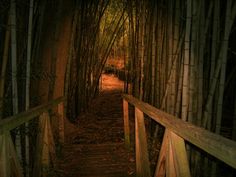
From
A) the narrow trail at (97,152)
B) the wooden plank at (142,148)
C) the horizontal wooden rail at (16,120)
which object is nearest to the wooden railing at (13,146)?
the horizontal wooden rail at (16,120)

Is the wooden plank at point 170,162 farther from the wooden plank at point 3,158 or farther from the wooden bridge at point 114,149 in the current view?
the wooden plank at point 3,158

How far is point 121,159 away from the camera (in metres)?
3.49

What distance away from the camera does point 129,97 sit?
3.16m

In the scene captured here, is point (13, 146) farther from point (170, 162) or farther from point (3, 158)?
point (170, 162)

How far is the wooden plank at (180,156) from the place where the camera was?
4.35ft

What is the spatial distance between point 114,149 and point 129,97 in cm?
97

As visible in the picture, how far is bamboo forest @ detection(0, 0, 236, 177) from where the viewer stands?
1.73 meters

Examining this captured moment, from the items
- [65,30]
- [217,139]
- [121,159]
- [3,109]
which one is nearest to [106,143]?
[121,159]

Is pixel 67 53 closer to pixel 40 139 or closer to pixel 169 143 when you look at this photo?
pixel 40 139

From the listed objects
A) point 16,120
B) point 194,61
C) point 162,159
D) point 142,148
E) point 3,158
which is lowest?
point 142,148

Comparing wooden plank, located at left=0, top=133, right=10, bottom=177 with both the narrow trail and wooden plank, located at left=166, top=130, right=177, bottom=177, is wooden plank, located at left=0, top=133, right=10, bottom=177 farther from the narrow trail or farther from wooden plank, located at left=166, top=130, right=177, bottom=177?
the narrow trail

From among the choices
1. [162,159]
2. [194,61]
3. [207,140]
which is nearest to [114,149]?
[194,61]

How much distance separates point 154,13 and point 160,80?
0.94 metres

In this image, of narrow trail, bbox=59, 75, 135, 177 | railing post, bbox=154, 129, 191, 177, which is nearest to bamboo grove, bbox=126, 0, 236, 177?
railing post, bbox=154, 129, 191, 177
